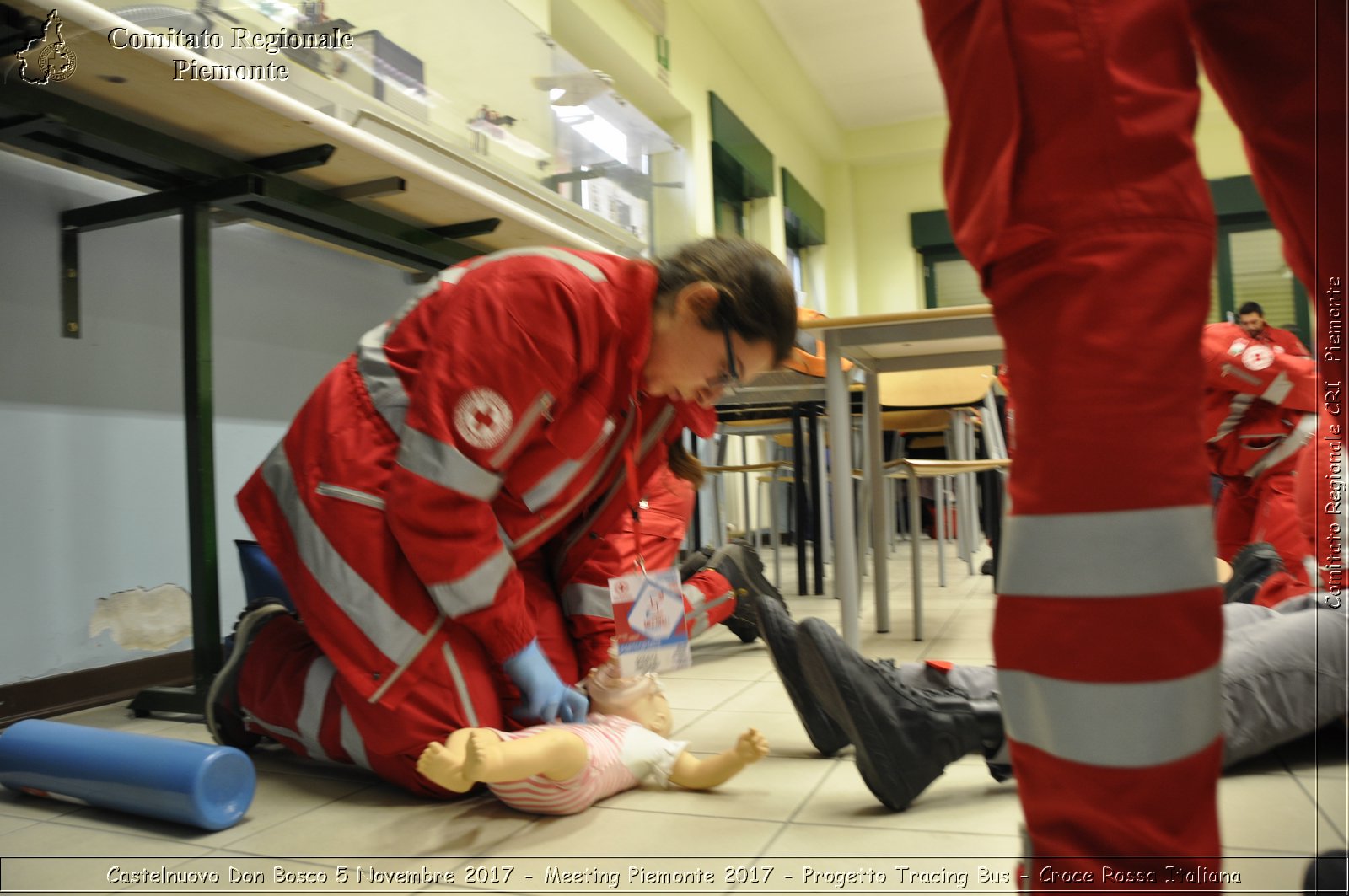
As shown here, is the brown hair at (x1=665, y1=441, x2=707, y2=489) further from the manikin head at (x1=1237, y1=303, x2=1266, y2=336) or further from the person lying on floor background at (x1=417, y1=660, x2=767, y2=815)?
the manikin head at (x1=1237, y1=303, x2=1266, y2=336)

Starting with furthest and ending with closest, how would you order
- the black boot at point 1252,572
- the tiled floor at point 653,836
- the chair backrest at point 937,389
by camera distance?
the chair backrest at point 937,389
the black boot at point 1252,572
the tiled floor at point 653,836

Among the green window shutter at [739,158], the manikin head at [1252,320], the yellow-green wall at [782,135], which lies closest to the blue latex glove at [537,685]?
the yellow-green wall at [782,135]

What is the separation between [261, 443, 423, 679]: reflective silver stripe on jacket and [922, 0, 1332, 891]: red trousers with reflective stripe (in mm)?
939

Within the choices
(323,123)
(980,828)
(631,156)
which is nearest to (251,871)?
(980,828)

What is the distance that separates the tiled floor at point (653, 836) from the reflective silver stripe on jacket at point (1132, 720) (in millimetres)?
465

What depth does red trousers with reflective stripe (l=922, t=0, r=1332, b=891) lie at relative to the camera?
0.48m

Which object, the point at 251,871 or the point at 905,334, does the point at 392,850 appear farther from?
the point at 905,334

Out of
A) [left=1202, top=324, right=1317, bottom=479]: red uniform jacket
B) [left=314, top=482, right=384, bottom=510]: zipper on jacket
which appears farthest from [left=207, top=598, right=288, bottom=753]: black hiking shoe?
[left=1202, top=324, right=1317, bottom=479]: red uniform jacket

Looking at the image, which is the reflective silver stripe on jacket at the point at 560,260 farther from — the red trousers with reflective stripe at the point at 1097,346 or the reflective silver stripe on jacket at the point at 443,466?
the red trousers with reflective stripe at the point at 1097,346

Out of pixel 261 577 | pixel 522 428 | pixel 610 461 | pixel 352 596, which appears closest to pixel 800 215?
pixel 261 577

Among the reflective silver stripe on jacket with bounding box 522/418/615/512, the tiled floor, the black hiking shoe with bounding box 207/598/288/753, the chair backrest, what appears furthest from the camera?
the chair backrest

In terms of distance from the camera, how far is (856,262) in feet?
31.4

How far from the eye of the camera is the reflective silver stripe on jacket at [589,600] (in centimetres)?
166

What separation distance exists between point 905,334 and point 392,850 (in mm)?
1520
